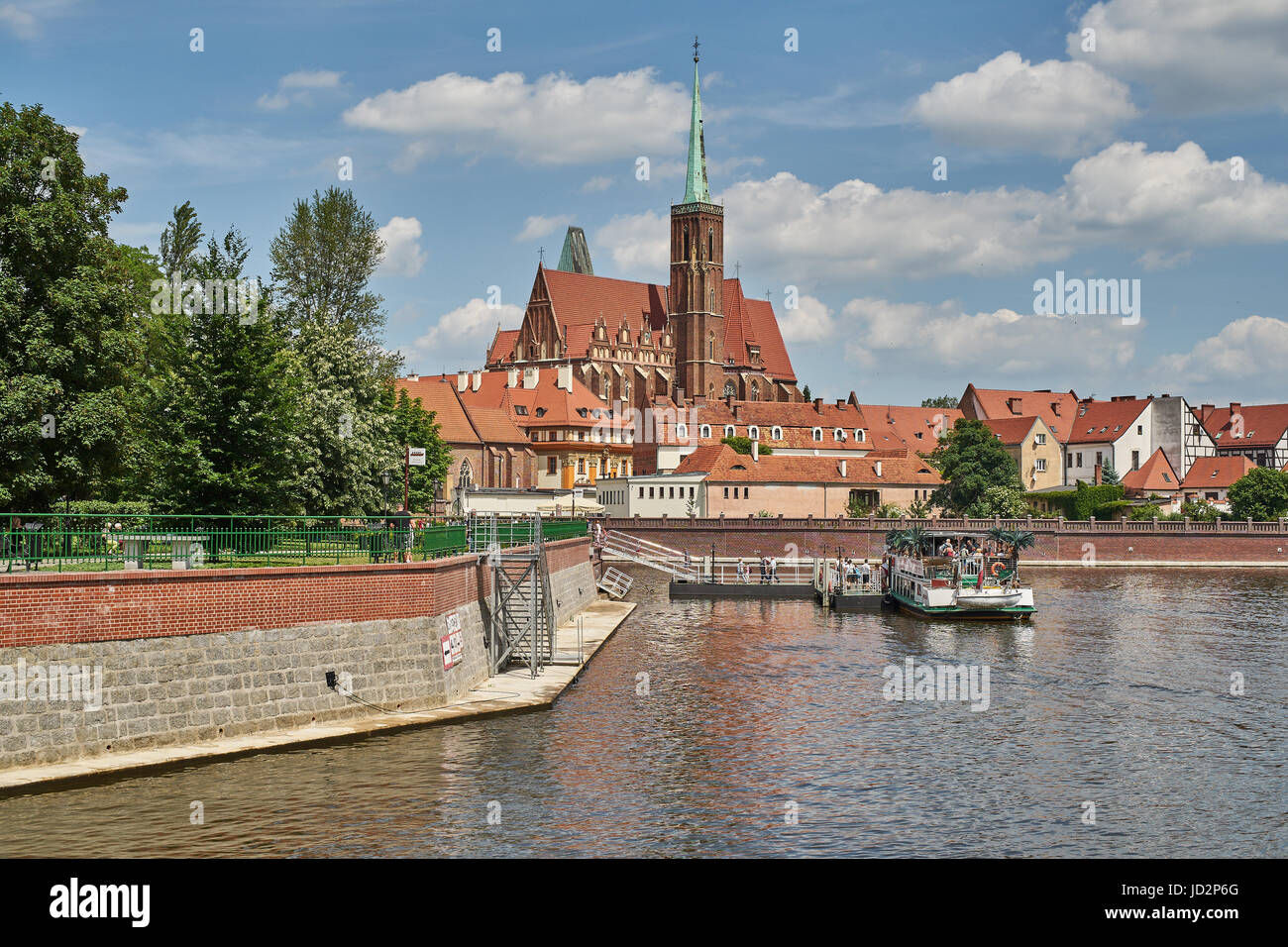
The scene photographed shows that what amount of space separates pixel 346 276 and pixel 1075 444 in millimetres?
98785

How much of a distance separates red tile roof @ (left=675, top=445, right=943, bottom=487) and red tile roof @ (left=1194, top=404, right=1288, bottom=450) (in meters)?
42.5

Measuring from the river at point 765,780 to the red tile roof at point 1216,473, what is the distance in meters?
90.8

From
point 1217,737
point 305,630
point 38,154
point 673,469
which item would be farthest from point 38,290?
point 673,469

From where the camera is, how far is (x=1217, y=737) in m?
30.7

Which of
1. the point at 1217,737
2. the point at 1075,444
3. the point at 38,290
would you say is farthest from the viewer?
the point at 1075,444

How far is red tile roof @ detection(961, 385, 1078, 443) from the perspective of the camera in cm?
15075

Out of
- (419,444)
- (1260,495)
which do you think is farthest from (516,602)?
(1260,495)

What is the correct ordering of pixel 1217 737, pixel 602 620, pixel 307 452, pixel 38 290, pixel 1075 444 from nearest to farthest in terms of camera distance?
pixel 1217 737 < pixel 38 290 < pixel 307 452 < pixel 602 620 < pixel 1075 444

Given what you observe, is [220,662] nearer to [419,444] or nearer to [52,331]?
[52,331]

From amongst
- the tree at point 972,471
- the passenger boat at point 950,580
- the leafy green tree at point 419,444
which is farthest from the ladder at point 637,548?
the tree at point 972,471

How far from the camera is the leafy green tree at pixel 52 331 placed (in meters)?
32.2

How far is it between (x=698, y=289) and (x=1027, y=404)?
45090mm

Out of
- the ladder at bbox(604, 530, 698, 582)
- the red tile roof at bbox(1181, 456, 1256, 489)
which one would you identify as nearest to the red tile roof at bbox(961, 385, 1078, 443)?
the red tile roof at bbox(1181, 456, 1256, 489)
